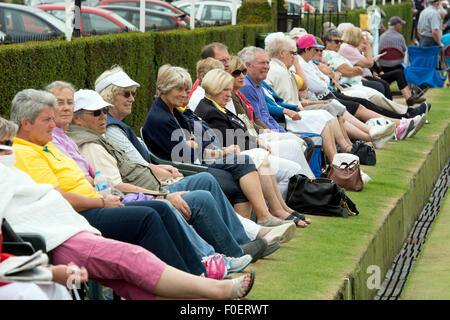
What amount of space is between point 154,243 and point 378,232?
8.20 feet

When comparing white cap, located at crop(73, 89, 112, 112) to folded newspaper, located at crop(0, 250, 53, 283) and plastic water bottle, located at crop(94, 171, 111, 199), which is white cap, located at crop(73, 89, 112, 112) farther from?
folded newspaper, located at crop(0, 250, 53, 283)

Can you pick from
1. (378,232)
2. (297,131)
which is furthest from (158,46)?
(378,232)

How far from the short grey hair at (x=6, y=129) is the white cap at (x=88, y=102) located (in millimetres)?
1111

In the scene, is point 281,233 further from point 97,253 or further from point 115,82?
point 97,253


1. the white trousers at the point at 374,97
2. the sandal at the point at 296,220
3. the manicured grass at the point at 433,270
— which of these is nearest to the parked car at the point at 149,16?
the white trousers at the point at 374,97

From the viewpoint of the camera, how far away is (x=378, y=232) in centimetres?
679

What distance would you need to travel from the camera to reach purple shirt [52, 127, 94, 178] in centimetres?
528

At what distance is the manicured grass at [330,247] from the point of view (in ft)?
17.3

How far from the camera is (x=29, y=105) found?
487cm

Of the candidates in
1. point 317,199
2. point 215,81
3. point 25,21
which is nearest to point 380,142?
point 317,199

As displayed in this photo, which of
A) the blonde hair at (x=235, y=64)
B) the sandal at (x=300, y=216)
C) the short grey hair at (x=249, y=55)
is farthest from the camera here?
the short grey hair at (x=249, y=55)

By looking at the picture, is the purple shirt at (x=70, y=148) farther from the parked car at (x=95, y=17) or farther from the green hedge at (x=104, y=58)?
the parked car at (x=95, y=17)

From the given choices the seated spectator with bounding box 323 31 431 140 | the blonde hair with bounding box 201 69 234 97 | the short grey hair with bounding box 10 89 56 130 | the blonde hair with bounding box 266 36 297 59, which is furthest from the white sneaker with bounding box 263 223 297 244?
the seated spectator with bounding box 323 31 431 140
